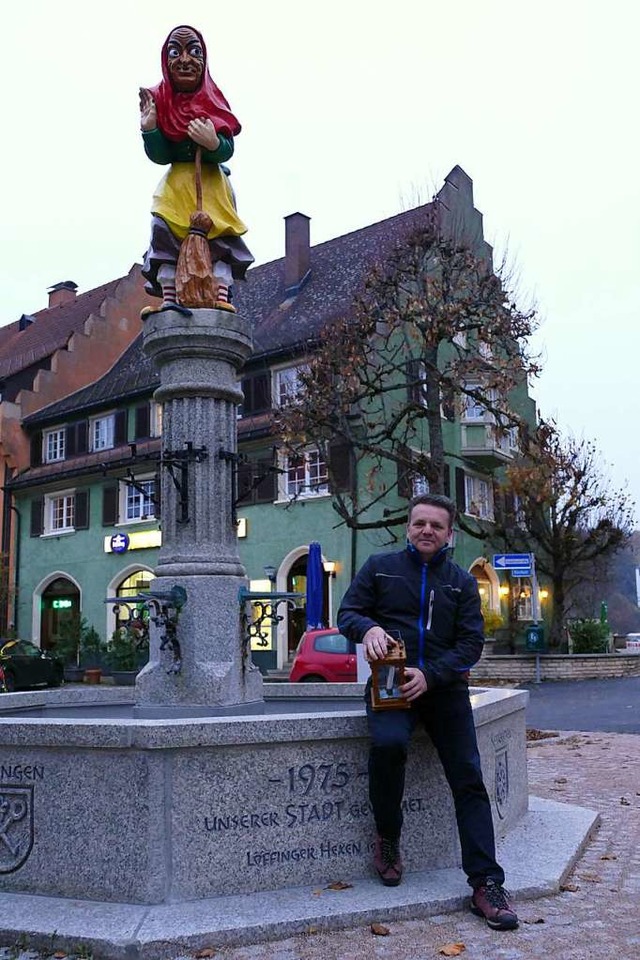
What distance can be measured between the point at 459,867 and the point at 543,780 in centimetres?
452

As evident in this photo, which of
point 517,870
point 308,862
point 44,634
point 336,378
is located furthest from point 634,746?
point 44,634

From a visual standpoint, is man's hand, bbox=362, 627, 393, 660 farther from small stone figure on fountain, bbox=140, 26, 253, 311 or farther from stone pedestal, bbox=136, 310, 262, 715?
small stone figure on fountain, bbox=140, 26, 253, 311

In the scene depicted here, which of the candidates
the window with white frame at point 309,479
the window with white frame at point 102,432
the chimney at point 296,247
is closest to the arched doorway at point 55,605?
the window with white frame at point 102,432

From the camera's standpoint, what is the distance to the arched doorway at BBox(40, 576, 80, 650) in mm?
35469

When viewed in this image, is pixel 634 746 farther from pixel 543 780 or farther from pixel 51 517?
pixel 51 517

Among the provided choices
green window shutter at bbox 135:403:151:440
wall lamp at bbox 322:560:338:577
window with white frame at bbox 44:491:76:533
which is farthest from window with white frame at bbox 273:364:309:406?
window with white frame at bbox 44:491:76:533

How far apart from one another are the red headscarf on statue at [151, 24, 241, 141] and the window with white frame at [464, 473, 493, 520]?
82.5 ft

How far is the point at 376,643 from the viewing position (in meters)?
4.78

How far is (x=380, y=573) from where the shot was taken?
5.16 metres

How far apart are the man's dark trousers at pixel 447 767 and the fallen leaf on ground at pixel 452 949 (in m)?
0.45

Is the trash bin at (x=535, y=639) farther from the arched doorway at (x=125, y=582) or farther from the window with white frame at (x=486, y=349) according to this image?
the arched doorway at (x=125, y=582)

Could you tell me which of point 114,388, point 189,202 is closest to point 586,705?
point 189,202

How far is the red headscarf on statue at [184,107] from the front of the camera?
8.01 meters

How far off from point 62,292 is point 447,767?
45.0 meters
